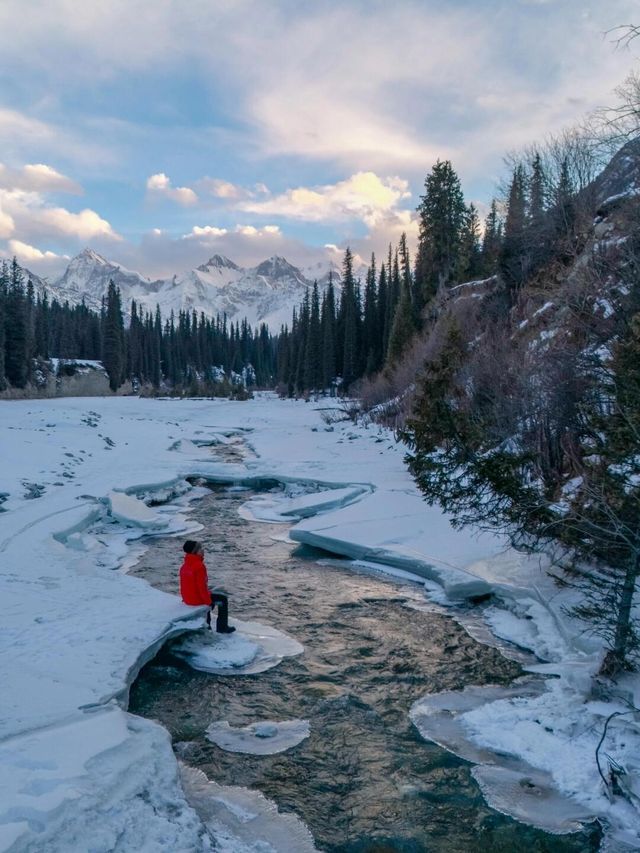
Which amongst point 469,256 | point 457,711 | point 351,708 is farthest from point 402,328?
point 351,708

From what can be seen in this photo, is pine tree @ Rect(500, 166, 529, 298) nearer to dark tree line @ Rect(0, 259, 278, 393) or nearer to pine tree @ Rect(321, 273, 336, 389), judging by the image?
dark tree line @ Rect(0, 259, 278, 393)

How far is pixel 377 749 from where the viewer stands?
604 centimetres

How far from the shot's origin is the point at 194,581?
8.67 metres

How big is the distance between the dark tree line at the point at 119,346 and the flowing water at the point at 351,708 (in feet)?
140

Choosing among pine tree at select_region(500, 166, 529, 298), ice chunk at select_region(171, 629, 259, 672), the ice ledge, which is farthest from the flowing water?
pine tree at select_region(500, 166, 529, 298)

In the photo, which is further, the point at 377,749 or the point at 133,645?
the point at 133,645

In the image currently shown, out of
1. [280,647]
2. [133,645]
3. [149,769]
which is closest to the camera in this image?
[149,769]

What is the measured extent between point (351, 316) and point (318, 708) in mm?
61832

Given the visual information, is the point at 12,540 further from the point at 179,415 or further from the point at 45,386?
the point at 45,386

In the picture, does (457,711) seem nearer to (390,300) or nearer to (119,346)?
(390,300)

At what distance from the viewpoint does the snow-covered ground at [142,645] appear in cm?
458

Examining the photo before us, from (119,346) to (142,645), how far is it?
2740 inches

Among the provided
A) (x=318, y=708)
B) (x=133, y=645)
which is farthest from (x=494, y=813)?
(x=133, y=645)

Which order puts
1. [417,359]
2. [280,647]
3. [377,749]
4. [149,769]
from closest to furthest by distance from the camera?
[149,769] < [377,749] < [280,647] < [417,359]
